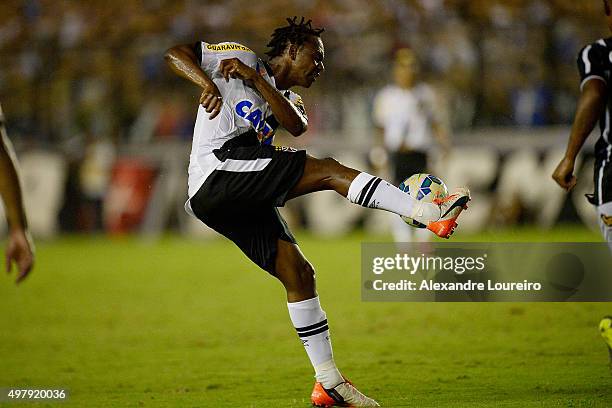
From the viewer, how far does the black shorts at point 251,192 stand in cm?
534

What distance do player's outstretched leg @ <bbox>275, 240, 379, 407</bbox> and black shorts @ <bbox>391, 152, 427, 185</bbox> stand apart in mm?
6580

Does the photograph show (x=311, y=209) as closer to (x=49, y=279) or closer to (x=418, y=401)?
(x=49, y=279)

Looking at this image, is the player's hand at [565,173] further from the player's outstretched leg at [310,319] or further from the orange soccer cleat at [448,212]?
the player's outstretched leg at [310,319]

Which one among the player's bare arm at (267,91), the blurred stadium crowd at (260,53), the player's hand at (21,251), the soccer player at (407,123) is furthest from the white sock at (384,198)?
the blurred stadium crowd at (260,53)

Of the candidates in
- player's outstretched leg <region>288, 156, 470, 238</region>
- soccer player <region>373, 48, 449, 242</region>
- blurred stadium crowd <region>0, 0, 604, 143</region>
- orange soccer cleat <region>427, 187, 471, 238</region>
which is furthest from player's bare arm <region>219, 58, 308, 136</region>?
blurred stadium crowd <region>0, 0, 604, 143</region>

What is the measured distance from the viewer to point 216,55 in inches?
221

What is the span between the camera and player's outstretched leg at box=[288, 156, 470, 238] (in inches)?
200

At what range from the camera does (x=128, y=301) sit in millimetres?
10625

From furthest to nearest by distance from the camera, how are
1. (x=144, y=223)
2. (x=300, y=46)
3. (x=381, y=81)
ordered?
1. (x=144, y=223)
2. (x=381, y=81)
3. (x=300, y=46)

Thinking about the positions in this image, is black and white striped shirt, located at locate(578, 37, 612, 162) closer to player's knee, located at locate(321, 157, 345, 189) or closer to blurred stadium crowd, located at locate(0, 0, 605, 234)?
player's knee, located at locate(321, 157, 345, 189)

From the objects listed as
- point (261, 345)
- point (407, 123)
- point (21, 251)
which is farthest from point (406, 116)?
point (21, 251)

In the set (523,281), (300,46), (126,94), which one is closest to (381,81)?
(126,94)

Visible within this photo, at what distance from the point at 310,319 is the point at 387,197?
927mm

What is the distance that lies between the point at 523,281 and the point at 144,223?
927cm
